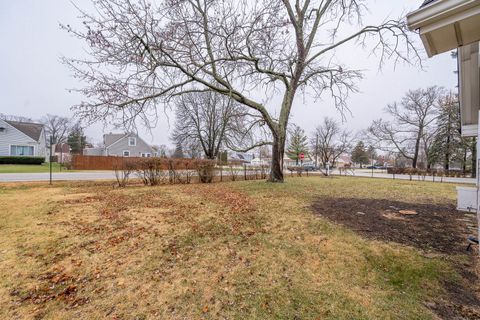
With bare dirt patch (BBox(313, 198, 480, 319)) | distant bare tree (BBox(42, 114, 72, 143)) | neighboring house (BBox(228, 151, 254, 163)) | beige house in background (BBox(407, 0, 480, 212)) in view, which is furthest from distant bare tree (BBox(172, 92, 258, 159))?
distant bare tree (BBox(42, 114, 72, 143))

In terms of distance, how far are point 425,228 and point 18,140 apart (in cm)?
3691

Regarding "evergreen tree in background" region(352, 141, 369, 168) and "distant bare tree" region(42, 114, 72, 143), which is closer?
"distant bare tree" region(42, 114, 72, 143)

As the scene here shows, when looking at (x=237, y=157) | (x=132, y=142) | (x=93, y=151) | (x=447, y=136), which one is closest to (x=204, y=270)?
(x=447, y=136)

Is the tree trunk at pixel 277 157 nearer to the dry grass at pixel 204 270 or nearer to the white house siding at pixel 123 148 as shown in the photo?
the dry grass at pixel 204 270

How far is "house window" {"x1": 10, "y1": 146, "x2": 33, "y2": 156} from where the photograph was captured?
24.8 metres

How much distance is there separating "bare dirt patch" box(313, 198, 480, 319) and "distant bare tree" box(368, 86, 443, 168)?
30.0 metres

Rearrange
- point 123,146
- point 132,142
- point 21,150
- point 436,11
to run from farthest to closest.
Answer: point 132,142 < point 123,146 < point 21,150 < point 436,11

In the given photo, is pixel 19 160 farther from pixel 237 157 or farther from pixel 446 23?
pixel 237 157

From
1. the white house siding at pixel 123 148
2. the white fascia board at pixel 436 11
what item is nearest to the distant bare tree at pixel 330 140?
the white house siding at pixel 123 148

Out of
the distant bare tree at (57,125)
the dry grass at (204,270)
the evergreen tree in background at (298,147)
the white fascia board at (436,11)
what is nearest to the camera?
the white fascia board at (436,11)

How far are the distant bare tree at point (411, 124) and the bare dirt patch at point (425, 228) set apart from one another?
30.0 meters

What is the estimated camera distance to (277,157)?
410 inches

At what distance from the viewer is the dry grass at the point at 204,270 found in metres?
2.27

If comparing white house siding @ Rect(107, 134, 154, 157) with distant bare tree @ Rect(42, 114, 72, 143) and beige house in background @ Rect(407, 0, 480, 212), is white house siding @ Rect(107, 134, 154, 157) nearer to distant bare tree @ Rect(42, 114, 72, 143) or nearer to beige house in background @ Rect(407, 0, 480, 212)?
distant bare tree @ Rect(42, 114, 72, 143)
